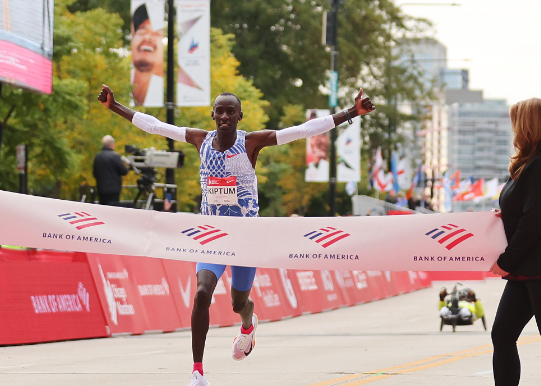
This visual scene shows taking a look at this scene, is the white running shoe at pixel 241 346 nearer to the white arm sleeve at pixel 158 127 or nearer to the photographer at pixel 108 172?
the white arm sleeve at pixel 158 127

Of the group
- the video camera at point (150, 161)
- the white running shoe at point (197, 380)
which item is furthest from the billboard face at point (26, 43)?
the white running shoe at point (197, 380)

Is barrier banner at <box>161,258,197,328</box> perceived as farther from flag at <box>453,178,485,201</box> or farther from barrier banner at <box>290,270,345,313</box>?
flag at <box>453,178,485,201</box>

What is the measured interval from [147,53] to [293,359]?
523 inches

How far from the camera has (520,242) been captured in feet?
20.1

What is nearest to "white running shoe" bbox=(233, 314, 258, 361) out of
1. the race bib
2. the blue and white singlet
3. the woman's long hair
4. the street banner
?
the blue and white singlet

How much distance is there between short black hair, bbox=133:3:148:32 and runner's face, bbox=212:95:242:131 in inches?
628

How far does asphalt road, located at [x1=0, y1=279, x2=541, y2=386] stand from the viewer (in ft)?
29.5

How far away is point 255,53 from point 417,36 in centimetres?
1167

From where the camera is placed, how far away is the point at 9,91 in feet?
90.2

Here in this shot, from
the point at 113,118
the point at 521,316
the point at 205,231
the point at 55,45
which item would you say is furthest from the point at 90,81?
the point at 521,316

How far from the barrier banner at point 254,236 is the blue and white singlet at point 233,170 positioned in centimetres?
11

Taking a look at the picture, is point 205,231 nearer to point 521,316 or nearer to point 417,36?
point 521,316

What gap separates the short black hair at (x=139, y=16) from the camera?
23.3 metres

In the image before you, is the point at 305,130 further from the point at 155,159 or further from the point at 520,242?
the point at 155,159
